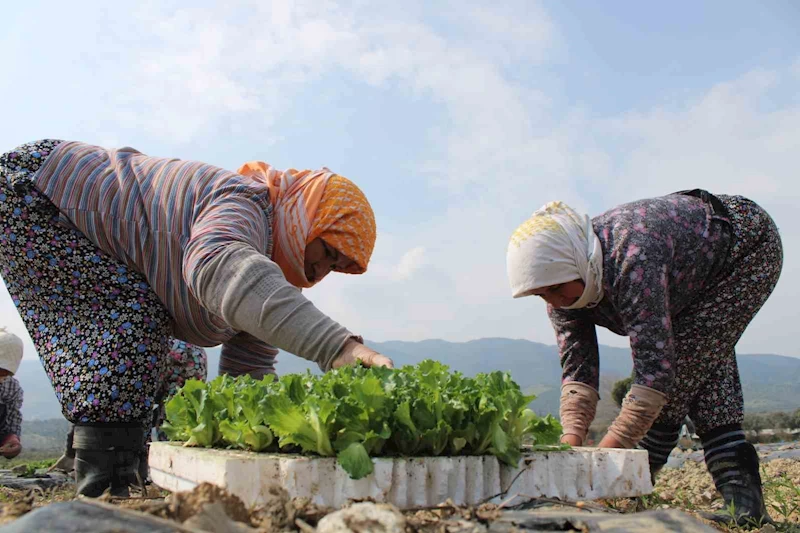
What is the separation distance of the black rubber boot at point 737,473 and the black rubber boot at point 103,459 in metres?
2.68

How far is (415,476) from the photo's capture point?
2086 mm

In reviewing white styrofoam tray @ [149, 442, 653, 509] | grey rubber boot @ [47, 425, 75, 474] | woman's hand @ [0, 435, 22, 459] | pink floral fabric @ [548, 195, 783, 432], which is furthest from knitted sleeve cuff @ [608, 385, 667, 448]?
woman's hand @ [0, 435, 22, 459]

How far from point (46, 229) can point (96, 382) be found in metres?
0.78

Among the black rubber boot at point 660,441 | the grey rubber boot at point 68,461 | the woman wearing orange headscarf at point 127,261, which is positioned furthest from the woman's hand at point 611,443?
the grey rubber boot at point 68,461

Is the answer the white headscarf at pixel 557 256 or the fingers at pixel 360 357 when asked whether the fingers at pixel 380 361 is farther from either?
the white headscarf at pixel 557 256

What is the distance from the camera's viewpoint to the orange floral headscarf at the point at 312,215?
3.61 meters

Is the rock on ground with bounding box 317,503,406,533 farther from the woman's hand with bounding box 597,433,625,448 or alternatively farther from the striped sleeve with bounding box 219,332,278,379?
the striped sleeve with bounding box 219,332,278,379

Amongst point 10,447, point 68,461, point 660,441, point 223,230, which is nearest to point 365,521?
point 223,230

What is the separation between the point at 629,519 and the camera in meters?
1.69

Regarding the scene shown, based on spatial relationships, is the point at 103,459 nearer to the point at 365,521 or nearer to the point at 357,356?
the point at 357,356

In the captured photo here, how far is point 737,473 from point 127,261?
3.19 meters

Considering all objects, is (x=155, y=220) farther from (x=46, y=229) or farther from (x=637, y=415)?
(x=637, y=415)

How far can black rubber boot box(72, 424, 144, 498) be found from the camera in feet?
10.0

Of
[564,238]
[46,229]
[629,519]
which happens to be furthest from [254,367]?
[629,519]
